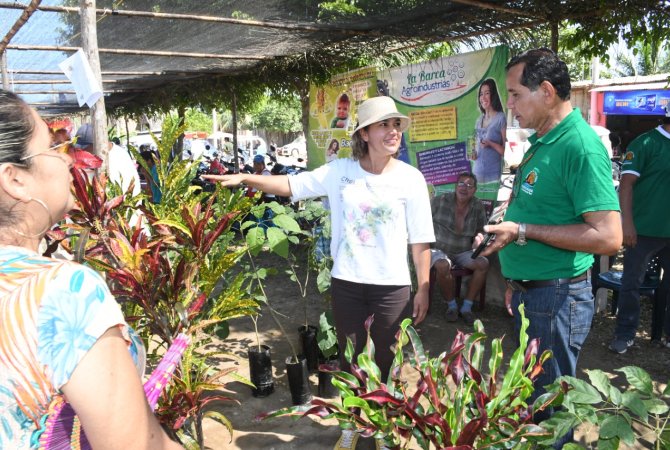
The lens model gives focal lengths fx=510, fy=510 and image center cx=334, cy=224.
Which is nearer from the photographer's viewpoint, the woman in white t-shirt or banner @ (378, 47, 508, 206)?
the woman in white t-shirt

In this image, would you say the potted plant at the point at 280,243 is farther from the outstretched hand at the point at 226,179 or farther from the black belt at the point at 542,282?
the black belt at the point at 542,282

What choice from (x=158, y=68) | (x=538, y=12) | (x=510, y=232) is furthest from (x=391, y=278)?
(x=158, y=68)

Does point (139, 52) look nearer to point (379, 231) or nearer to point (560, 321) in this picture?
point (379, 231)

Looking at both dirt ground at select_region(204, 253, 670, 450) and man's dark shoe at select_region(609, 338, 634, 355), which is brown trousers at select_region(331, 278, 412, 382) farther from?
man's dark shoe at select_region(609, 338, 634, 355)

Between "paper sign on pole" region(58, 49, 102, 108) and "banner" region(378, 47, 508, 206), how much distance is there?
3205 mm

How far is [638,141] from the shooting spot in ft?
12.3

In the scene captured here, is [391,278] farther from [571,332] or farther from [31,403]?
[31,403]

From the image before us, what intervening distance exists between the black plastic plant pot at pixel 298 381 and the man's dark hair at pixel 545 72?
7.10 ft

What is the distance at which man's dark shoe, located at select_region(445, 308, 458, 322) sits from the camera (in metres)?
4.80

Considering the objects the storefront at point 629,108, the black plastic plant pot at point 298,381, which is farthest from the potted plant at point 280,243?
the storefront at point 629,108

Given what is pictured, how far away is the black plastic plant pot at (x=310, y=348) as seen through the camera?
3672mm

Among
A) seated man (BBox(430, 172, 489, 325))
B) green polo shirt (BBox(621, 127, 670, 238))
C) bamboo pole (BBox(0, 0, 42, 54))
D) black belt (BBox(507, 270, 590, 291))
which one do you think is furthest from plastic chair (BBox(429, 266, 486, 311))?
bamboo pole (BBox(0, 0, 42, 54))

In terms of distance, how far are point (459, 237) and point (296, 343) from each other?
1901 mm

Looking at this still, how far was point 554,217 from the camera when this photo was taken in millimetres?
1900
